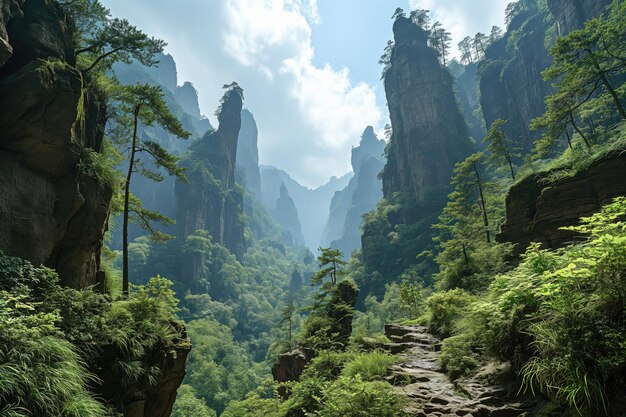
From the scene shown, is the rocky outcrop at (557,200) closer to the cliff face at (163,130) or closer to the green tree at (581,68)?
the green tree at (581,68)

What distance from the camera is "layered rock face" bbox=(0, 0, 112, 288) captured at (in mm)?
8953

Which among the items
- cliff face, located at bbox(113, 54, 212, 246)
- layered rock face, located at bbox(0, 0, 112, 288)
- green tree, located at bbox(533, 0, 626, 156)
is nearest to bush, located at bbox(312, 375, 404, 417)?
layered rock face, located at bbox(0, 0, 112, 288)

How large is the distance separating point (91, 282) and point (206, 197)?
75.8 m

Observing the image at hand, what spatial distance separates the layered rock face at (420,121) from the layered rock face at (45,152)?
56881 mm

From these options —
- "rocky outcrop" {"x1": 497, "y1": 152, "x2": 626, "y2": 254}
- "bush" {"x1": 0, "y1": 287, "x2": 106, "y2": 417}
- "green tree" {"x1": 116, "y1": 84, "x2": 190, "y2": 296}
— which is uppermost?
"green tree" {"x1": 116, "y1": 84, "x2": 190, "y2": 296}

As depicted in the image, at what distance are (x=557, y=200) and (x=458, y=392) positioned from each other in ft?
33.6

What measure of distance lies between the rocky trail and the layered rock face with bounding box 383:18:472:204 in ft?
184

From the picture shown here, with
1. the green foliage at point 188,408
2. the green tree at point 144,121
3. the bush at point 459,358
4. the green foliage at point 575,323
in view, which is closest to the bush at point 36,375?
the bush at point 459,358

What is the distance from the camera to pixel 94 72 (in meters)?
12.6

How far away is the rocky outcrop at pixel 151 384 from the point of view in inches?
308

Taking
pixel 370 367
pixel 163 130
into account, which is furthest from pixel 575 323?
pixel 163 130

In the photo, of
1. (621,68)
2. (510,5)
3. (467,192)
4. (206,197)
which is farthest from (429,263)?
(510,5)

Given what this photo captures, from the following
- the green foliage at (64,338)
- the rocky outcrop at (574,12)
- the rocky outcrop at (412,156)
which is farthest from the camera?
the rocky outcrop at (412,156)

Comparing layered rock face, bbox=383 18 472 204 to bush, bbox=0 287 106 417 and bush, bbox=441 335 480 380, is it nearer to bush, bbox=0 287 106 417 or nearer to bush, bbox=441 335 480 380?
bush, bbox=441 335 480 380
